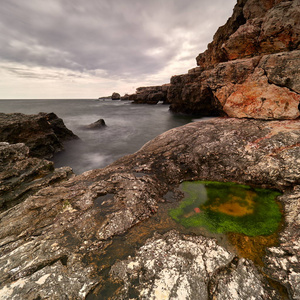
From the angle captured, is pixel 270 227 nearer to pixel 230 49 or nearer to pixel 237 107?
pixel 237 107

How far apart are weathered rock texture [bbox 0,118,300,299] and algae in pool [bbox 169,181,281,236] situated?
1.11 ft

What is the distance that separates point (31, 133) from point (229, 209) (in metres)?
13.0

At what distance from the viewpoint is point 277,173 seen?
16.2 ft

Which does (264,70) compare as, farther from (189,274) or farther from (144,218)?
(189,274)

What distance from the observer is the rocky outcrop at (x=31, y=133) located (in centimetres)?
988

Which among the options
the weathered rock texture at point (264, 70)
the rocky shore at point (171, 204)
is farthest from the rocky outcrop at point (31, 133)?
the weathered rock texture at point (264, 70)

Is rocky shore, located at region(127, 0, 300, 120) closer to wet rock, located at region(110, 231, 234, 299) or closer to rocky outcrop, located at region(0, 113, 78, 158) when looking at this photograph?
wet rock, located at region(110, 231, 234, 299)

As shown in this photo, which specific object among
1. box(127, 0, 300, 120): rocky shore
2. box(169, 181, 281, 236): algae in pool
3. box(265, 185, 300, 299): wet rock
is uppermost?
box(127, 0, 300, 120): rocky shore

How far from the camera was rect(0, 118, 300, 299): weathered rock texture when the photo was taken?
246 cm

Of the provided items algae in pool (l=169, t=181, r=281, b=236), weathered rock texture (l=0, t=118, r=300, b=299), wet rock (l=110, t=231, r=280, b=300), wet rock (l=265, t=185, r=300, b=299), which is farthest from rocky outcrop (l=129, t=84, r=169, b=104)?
wet rock (l=110, t=231, r=280, b=300)

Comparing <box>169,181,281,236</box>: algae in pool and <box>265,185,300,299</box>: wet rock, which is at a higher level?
<box>265,185,300,299</box>: wet rock

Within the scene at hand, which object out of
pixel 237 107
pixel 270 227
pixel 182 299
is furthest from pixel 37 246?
pixel 237 107

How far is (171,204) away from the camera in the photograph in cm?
456

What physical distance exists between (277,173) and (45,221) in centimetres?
701
